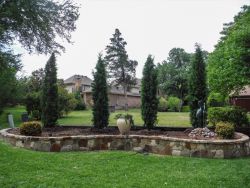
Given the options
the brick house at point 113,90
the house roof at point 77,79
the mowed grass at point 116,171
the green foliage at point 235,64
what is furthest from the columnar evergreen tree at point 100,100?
the house roof at point 77,79

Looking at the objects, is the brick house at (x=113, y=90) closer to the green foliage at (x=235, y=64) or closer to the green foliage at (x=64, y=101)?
the green foliage at (x=64, y=101)

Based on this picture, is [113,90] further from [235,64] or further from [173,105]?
[235,64]

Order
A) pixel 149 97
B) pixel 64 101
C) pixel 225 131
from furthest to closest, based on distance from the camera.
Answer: pixel 64 101 → pixel 149 97 → pixel 225 131

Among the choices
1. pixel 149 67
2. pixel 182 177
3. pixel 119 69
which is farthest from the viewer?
pixel 119 69

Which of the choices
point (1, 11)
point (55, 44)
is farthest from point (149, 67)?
point (1, 11)

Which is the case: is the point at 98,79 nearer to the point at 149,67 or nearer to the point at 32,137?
the point at 149,67

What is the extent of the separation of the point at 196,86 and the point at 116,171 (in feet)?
19.7

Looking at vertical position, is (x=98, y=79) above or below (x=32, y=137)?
above

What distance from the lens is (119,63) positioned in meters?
44.3

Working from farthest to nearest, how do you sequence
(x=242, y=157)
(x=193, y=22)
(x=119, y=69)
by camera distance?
(x=119, y=69) < (x=193, y=22) < (x=242, y=157)

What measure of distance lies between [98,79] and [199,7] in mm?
5400

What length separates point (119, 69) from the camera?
44.6m

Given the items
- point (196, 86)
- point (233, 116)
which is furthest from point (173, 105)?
point (196, 86)

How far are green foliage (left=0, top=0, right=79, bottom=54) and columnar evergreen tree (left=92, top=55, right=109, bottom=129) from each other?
1884 mm
